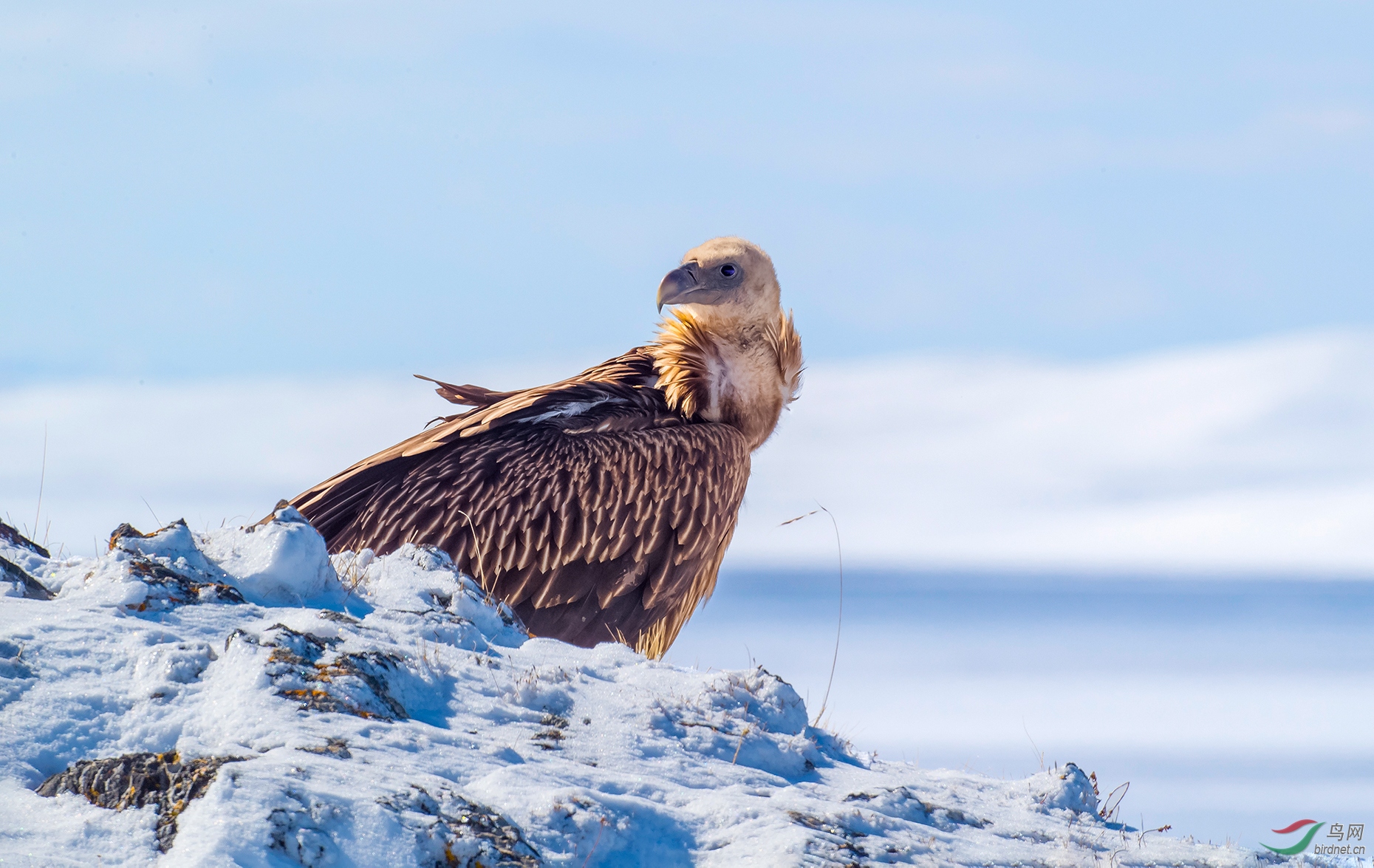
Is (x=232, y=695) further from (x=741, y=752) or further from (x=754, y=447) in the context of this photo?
(x=754, y=447)

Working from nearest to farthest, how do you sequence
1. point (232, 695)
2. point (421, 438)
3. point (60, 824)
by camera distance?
point (60, 824) < point (232, 695) < point (421, 438)

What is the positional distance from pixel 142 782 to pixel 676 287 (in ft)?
20.1

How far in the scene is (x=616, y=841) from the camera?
3701 millimetres

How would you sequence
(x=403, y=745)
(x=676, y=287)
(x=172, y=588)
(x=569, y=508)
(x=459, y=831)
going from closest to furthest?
(x=459, y=831)
(x=403, y=745)
(x=172, y=588)
(x=569, y=508)
(x=676, y=287)

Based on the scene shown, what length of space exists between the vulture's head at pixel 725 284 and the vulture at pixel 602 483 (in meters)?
0.01

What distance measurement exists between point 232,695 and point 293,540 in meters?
1.27

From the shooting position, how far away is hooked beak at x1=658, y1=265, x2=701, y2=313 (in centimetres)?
899

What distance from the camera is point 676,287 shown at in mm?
9008

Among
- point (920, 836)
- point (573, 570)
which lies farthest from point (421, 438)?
point (920, 836)

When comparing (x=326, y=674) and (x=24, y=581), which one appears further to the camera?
(x=24, y=581)

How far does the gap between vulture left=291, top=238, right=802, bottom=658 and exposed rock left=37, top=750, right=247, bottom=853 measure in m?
4.16

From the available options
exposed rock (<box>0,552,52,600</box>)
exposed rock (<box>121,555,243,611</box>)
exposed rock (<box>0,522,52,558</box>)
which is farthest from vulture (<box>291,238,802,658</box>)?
exposed rock (<box>0,552,52,600</box>)

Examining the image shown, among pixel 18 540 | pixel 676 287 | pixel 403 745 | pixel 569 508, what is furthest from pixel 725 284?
pixel 403 745

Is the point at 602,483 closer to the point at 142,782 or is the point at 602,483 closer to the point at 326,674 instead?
the point at 326,674
